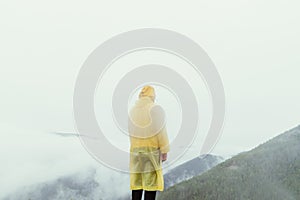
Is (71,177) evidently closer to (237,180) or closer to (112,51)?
(237,180)

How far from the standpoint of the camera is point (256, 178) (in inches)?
658

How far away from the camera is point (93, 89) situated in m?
5.13

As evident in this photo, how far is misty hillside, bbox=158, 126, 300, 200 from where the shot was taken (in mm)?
14297

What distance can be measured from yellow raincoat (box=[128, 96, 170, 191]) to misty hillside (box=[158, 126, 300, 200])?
7717 millimetres

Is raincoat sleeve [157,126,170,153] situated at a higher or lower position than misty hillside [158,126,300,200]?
lower

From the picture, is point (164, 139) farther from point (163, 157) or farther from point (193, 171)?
point (193, 171)

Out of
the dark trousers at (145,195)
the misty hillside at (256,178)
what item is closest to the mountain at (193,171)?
the misty hillside at (256,178)

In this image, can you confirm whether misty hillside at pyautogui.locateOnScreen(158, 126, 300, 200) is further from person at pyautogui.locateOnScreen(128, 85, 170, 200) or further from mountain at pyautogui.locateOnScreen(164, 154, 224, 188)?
person at pyautogui.locateOnScreen(128, 85, 170, 200)

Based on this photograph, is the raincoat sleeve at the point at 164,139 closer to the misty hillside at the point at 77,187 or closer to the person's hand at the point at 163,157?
the person's hand at the point at 163,157

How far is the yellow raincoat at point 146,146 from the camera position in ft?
17.0

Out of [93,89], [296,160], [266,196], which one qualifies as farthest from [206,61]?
[296,160]

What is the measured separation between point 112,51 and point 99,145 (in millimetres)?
1553

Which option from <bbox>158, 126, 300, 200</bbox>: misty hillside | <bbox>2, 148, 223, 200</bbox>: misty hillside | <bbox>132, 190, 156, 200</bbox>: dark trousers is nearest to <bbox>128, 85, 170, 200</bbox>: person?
<bbox>132, 190, 156, 200</bbox>: dark trousers

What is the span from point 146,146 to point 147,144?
40 millimetres
